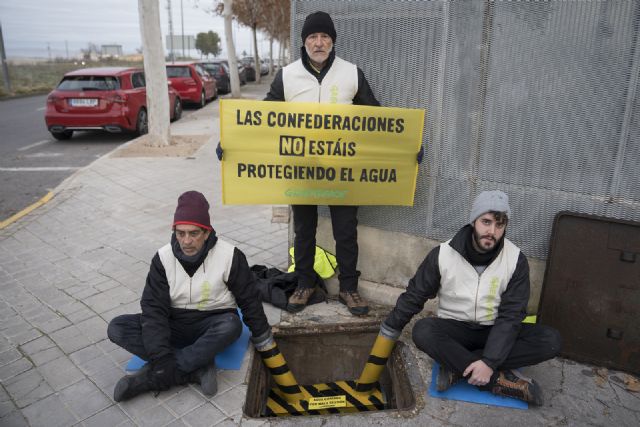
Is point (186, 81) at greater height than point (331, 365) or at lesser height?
greater

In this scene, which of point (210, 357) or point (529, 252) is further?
point (529, 252)

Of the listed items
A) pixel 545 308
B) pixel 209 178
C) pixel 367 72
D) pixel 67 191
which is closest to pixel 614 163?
pixel 545 308

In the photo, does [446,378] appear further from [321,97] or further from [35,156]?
[35,156]

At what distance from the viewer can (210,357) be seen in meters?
3.24

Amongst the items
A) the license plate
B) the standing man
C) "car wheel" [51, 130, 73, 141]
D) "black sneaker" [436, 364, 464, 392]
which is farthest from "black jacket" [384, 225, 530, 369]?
"car wheel" [51, 130, 73, 141]

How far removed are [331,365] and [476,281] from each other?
1532 mm

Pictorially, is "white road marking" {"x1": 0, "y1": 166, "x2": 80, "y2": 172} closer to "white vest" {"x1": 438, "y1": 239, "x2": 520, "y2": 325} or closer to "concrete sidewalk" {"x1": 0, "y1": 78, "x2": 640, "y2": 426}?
"concrete sidewalk" {"x1": 0, "y1": 78, "x2": 640, "y2": 426}

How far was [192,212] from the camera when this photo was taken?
3.09 metres

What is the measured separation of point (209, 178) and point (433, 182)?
5.24m

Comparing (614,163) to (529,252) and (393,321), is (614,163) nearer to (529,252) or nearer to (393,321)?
(529,252)

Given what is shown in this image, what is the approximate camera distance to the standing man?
367cm

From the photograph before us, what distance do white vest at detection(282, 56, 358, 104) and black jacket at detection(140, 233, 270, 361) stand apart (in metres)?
1.34

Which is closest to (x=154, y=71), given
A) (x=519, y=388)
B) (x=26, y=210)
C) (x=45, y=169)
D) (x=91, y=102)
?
(x=91, y=102)

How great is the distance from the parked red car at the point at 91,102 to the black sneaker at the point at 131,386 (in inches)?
369
